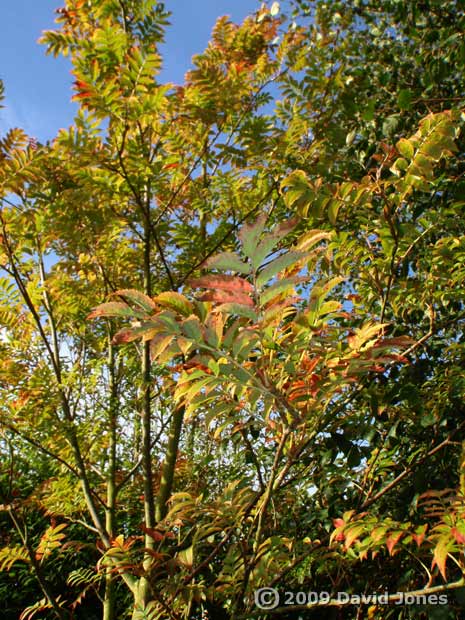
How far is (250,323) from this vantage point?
1.46 meters

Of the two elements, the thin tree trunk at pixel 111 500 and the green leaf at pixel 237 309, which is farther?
the thin tree trunk at pixel 111 500

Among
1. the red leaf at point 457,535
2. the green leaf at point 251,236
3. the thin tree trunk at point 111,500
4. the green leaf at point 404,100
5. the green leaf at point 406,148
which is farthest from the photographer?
the thin tree trunk at point 111,500

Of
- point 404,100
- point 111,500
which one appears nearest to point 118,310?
point 404,100

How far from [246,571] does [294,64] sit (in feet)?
8.67

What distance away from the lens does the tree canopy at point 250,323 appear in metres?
1.42

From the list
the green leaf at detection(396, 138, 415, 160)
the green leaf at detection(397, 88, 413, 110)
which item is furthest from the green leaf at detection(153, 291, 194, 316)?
the green leaf at detection(397, 88, 413, 110)

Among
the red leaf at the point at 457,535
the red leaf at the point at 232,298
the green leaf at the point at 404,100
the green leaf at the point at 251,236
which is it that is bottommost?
the red leaf at the point at 457,535

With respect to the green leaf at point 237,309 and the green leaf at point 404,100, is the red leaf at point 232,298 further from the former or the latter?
the green leaf at point 404,100

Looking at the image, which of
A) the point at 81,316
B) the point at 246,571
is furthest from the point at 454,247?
the point at 81,316

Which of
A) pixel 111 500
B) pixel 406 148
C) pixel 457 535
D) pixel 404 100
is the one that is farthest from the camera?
pixel 111 500

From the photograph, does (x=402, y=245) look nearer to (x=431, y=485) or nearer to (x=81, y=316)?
(x=431, y=485)

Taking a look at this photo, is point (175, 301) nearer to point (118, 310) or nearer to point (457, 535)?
point (118, 310)

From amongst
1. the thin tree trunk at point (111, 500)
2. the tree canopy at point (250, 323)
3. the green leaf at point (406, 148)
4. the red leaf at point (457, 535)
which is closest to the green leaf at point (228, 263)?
the tree canopy at point (250, 323)

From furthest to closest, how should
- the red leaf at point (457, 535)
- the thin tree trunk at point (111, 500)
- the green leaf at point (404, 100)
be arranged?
the thin tree trunk at point (111, 500)
the green leaf at point (404, 100)
the red leaf at point (457, 535)
